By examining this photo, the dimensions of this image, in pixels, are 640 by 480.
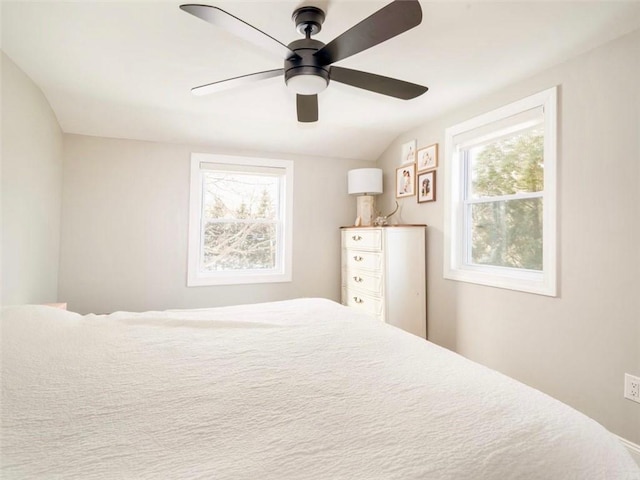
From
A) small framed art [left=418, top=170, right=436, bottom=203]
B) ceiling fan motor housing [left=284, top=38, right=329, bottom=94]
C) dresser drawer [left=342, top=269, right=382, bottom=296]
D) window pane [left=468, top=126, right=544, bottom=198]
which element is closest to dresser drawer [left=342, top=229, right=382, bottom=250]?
dresser drawer [left=342, top=269, right=382, bottom=296]

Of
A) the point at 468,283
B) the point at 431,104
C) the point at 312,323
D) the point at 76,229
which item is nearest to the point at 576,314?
the point at 468,283

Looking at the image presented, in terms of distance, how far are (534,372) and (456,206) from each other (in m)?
1.40

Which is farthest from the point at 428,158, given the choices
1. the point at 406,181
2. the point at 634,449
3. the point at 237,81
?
the point at 634,449

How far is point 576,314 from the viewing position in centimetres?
198

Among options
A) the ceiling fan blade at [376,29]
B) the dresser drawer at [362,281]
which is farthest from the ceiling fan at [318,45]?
the dresser drawer at [362,281]

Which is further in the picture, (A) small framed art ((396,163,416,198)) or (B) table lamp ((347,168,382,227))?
(B) table lamp ((347,168,382,227))

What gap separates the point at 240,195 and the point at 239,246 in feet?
1.85

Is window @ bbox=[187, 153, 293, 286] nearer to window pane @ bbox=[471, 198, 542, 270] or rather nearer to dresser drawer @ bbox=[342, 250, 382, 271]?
dresser drawer @ bbox=[342, 250, 382, 271]

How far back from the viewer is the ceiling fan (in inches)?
48.1

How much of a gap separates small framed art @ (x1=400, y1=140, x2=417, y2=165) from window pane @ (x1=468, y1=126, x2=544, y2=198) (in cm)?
63

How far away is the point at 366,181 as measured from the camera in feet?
11.7

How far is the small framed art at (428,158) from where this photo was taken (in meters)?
3.08

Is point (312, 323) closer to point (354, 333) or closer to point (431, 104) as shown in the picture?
point (354, 333)

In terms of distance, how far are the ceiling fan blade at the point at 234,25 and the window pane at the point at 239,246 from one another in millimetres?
2280
